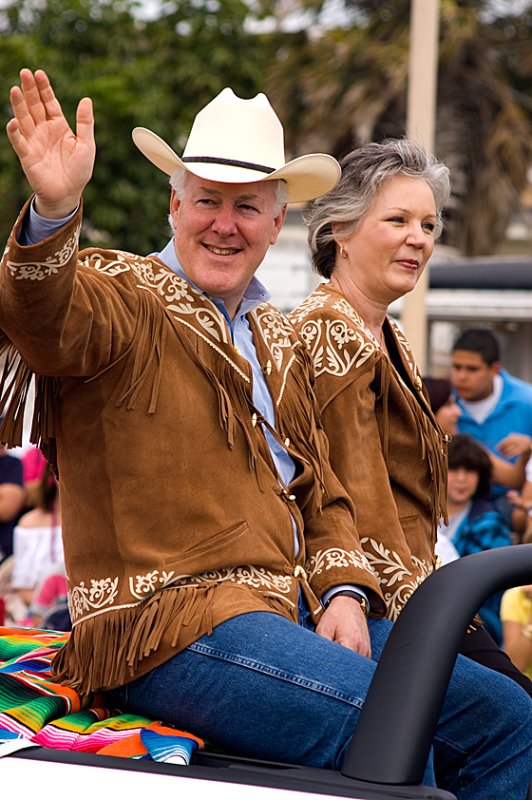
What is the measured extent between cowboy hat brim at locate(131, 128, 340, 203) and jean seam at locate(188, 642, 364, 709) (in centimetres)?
94

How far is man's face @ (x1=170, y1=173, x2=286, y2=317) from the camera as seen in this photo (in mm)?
2643

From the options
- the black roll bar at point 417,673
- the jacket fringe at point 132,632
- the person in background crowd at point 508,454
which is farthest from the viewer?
the person in background crowd at point 508,454

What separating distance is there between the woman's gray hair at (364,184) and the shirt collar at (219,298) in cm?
49

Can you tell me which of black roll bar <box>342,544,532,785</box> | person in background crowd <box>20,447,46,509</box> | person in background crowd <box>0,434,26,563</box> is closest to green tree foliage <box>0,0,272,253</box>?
person in background crowd <box>20,447,46,509</box>

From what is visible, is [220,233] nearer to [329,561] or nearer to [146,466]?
[146,466]

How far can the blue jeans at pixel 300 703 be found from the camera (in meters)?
2.29

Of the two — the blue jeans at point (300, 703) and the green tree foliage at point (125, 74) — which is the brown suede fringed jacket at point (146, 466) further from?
the green tree foliage at point (125, 74)

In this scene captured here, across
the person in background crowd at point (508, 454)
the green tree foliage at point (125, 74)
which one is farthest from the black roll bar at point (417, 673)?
the green tree foliage at point (125, 74)

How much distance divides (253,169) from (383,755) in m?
1.29

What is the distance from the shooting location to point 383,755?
1.91 meters

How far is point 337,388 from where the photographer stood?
2984 mm

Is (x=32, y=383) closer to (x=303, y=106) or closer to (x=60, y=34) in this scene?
(x=60, y=34)

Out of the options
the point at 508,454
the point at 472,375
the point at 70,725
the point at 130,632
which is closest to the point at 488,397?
the point at 472,375

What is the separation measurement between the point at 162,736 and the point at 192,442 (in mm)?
549
